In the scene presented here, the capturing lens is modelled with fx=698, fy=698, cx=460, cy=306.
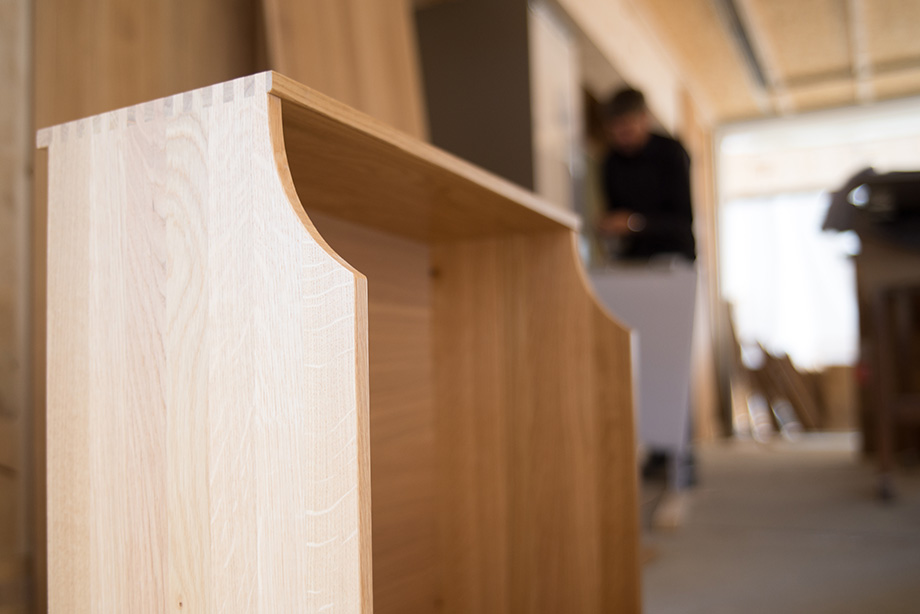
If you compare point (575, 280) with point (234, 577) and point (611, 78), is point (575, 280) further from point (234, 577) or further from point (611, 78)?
point (611, 78)

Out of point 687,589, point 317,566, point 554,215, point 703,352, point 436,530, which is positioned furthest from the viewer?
point 703,352

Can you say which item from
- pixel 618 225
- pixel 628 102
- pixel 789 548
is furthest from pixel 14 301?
pixel 628 102

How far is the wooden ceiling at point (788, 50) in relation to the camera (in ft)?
13.0

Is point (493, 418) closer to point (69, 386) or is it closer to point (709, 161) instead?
point (69, 386)

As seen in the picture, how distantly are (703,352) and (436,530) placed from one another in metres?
3.84

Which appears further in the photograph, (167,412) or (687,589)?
(687,589)

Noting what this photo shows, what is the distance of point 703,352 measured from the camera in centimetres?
470

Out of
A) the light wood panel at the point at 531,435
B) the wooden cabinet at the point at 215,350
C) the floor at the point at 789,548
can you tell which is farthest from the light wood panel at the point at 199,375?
the floor at the point at 789,548

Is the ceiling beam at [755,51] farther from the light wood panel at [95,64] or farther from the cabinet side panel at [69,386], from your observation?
the cabinet side panel at [69,386]

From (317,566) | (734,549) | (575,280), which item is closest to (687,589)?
(734,549)

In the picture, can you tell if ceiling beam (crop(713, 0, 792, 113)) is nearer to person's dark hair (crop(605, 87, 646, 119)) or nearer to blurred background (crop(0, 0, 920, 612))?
blurred background (crop(0, 0, 920, 612))

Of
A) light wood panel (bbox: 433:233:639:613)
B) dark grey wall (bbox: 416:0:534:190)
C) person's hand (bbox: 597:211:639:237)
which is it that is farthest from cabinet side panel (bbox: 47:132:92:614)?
person's hand (bbox: 597:211:639:237)

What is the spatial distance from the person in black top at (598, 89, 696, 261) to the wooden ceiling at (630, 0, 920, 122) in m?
1.55

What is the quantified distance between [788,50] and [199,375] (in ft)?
16.0
